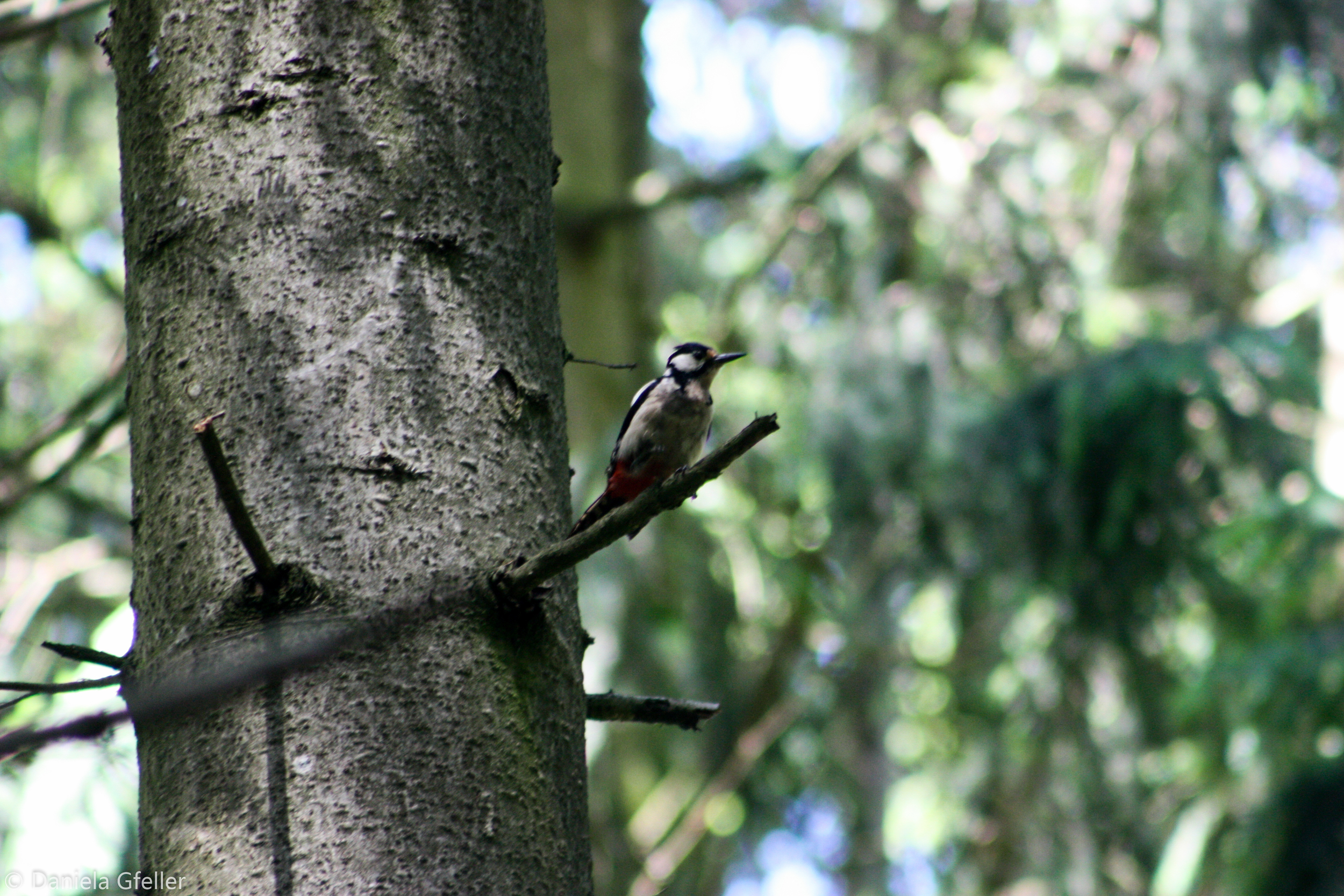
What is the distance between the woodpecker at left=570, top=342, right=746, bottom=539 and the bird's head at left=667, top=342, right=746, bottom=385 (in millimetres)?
Result: 18

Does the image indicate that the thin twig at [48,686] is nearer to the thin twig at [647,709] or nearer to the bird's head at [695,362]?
the thin twig at [647,709]

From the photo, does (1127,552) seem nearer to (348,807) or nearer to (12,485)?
(12,485)

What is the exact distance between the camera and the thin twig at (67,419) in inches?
119

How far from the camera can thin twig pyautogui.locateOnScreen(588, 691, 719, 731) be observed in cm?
170

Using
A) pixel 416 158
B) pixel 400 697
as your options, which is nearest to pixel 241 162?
pixel 416 158

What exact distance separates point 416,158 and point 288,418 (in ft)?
1.19

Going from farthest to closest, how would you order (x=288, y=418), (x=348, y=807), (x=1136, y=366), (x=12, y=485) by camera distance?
(x=1136, y=366)
(x=12, y=485)
(x=288, y=418)
(x=348, y=807)

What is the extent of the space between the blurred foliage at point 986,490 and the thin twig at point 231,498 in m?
3.12

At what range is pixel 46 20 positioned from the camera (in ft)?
8.37

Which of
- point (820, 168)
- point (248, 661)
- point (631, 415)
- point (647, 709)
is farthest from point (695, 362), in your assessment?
point (820, 168)

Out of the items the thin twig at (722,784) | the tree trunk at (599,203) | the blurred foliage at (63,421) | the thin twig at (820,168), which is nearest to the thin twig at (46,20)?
the blurred foliage at (63,421)

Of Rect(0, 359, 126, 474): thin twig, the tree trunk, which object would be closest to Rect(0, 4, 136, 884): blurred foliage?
Rect(0, 359, 126, 474): thin twig

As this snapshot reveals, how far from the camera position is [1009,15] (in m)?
8.41

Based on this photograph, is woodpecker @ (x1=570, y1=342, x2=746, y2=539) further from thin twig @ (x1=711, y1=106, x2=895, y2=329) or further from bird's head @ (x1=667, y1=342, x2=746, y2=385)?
thin twig @ (x1=711, y1=106, x2=895, y2=329)
